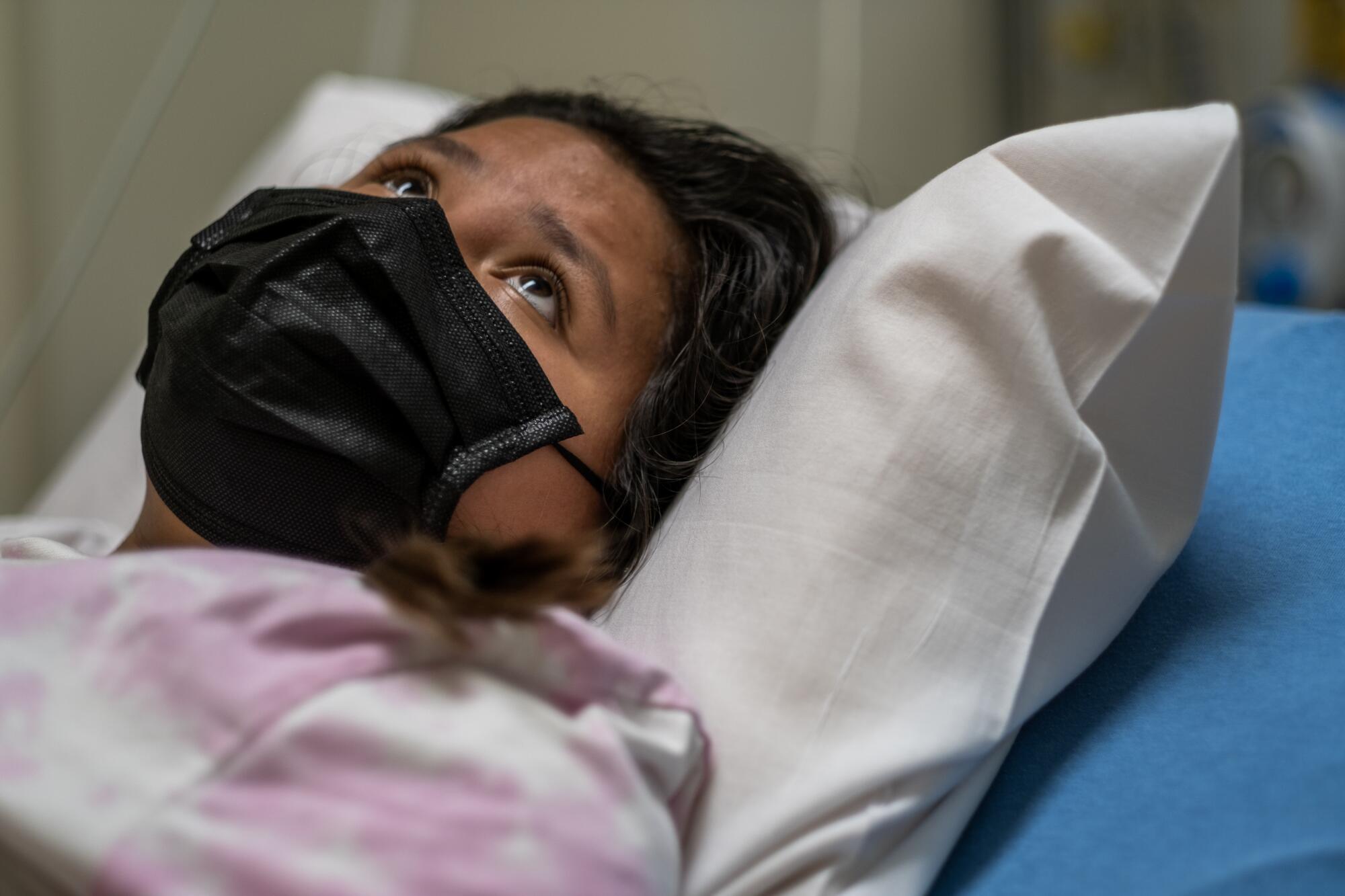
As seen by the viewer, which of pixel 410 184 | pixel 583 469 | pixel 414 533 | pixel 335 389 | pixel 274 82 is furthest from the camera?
pixel 274 82

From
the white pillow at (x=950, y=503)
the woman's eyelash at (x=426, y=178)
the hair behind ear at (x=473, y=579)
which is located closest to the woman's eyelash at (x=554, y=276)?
the woman's eyelash at (x=426, y=178)

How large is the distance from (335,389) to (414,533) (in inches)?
6.3

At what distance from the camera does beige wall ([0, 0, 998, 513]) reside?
5.82 feet

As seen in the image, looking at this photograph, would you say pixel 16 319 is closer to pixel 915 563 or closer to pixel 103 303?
pixel 103 303

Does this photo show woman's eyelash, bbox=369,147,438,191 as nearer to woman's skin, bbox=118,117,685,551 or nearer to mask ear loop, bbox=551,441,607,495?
woman's skin, bbox=118,117,685,551

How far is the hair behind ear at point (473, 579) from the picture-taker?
50cm

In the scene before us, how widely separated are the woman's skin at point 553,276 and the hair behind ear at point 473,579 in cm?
26

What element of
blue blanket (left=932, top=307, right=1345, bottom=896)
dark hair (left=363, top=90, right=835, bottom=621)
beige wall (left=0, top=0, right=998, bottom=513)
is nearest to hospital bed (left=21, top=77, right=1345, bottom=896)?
blue blanket (left=932, top=307, right=1345, bottom=896)

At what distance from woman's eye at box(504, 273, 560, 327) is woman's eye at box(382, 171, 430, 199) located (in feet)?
0.45

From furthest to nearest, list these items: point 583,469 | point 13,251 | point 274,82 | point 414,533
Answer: point 274,82 < point 13,251 < point 583,469 < point 414,533

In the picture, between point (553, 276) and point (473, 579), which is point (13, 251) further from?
point (473, 579)

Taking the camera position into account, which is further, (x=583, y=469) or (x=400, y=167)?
(x=400, y=167)

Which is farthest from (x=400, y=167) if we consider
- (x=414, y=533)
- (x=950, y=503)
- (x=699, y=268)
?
(x=950, y=503)

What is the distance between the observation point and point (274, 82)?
198 centimetres
